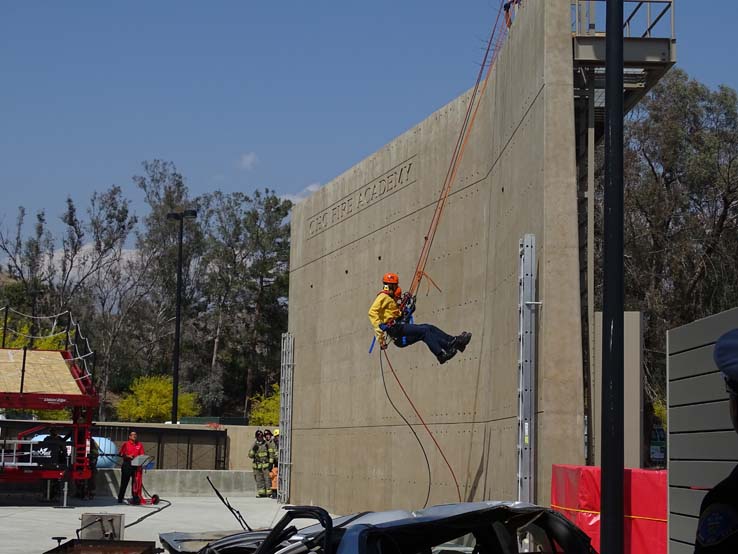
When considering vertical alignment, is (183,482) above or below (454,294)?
below

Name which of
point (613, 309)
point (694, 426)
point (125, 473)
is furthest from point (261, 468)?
point (613, 309)

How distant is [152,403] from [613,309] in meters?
55.3

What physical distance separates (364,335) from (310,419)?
479 centimetres

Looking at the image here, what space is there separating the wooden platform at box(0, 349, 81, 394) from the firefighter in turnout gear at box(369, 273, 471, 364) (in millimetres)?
12998

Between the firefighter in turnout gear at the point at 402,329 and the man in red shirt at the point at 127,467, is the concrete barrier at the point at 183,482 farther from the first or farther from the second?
the firefighter in turnout gear at the point at 402,329

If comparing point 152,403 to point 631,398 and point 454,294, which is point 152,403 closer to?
point 454,294

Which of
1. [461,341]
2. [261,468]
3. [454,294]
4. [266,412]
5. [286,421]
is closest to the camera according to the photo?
[461,341]

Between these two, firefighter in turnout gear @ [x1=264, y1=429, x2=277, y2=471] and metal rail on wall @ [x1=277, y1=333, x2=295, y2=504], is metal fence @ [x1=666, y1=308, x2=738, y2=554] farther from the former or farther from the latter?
Result: firefighter in turnout gear @ [x1=264, y1=429, x2=277, y2=471]

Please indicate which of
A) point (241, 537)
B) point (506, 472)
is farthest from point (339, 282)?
point (241, 537)

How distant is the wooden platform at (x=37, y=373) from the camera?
84.1 ft

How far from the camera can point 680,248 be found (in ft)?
114

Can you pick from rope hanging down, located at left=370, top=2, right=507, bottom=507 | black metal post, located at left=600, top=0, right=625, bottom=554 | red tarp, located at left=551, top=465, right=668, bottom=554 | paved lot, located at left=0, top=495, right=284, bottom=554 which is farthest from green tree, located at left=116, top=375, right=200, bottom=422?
black metal post, located at left=600, top=0, right=625, bottom=554

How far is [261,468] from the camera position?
31891mm

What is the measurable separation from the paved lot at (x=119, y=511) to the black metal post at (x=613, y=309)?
1044 centimetres
